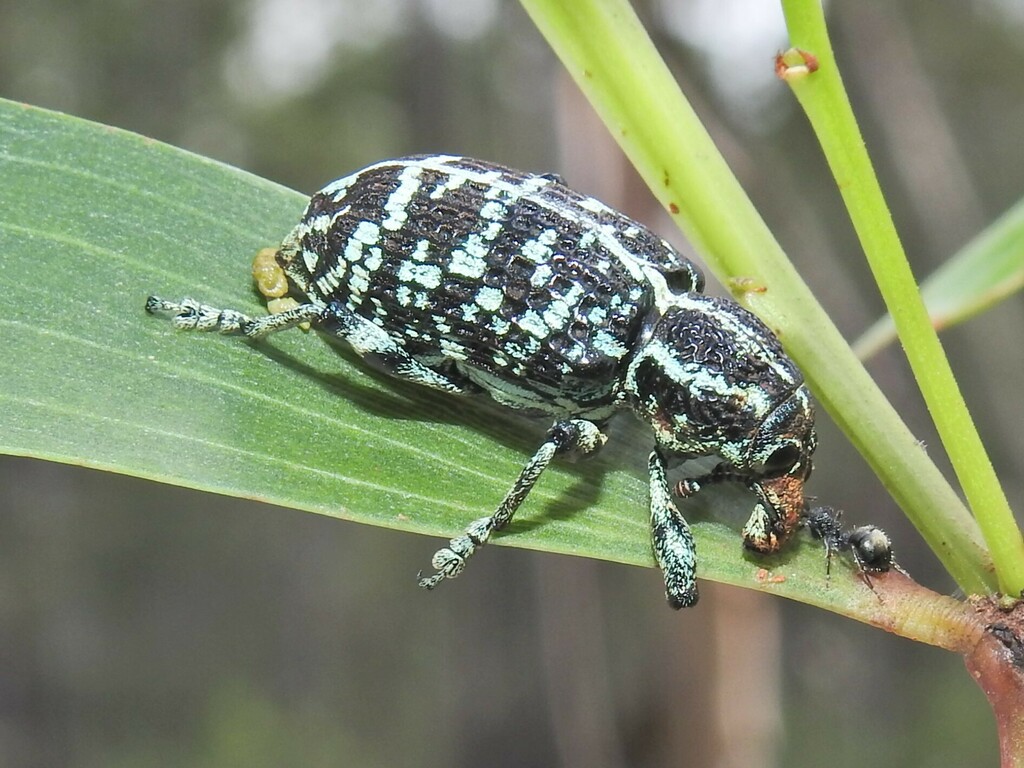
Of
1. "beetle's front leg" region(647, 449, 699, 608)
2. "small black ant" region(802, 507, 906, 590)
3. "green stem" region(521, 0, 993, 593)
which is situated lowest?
"beetle's front leg" region(647, 449, 699, 608)

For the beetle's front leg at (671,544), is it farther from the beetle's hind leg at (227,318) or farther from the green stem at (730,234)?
the beetle's hind leg at (227,318)

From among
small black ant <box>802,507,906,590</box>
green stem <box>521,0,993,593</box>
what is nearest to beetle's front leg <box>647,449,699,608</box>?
small black ant <box>802,507,906,590</box>

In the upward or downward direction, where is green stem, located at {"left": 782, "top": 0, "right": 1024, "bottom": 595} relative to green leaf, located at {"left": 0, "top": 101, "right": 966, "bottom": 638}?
upward

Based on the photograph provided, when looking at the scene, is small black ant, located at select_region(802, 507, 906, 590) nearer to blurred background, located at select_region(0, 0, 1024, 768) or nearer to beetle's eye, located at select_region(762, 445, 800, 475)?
beetle's eye, located at select_region(762, 445, 800, 475)

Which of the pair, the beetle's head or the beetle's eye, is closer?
the beetle's head

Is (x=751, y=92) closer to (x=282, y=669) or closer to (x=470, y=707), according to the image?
(x=470, y=707)

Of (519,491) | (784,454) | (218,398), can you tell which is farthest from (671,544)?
(218,398)

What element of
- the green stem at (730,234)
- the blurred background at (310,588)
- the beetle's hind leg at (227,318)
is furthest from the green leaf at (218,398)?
the blurred background at (310,588)

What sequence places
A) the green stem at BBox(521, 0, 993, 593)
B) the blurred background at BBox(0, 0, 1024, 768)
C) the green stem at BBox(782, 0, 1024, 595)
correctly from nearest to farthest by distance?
the green stem at BBox(782, 0, 1024, 595) → the green stem at BBox(521, 0, 993, 593) → the blurred background at BBox(0, 0, 1024, 768)
